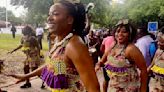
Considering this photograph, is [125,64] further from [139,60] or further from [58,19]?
[58,19]

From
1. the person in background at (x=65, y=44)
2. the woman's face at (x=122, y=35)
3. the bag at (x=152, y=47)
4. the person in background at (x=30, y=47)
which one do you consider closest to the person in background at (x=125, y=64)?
the woman's face at (x=122, y=35)

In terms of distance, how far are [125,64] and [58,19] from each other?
222 cm

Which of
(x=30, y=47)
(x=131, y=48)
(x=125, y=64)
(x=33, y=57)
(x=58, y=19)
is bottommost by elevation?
(x=33, y=57)

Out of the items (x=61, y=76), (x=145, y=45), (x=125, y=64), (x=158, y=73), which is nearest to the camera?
(x=61, y=76)

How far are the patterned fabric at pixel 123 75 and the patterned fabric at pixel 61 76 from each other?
6.58 feet

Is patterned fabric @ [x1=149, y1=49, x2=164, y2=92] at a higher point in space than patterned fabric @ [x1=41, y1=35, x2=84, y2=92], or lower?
lower

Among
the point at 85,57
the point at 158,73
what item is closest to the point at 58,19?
the point at 85,57

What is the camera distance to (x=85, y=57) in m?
3.04

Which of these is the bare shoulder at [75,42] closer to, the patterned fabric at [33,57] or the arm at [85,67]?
the arm at [85,67]

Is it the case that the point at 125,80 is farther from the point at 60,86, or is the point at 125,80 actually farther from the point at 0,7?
the point at 0,7

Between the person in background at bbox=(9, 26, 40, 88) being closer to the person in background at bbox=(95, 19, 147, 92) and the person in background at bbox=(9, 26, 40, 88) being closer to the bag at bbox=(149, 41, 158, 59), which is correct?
the bag at bbox=(149, 41, 158, 59)

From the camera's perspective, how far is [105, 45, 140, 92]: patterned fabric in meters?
5.29

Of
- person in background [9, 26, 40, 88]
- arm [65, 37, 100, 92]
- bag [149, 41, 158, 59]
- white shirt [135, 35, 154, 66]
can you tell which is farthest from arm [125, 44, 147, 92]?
person in background [9, 26, 40, 88]

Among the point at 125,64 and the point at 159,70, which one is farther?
the point at 159,70
